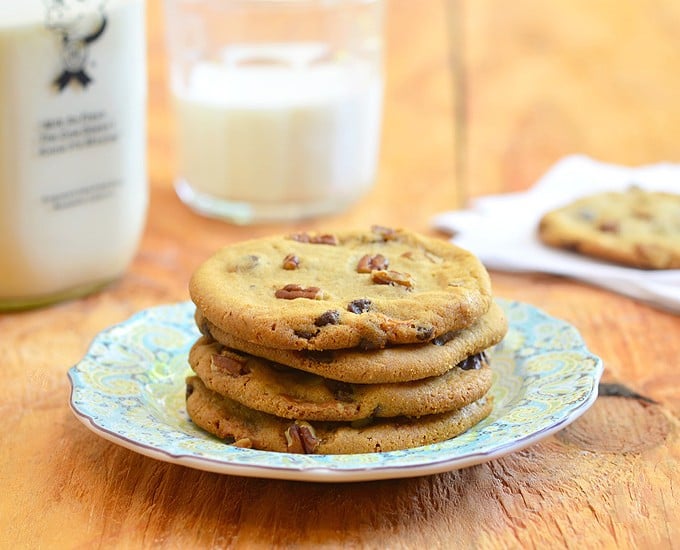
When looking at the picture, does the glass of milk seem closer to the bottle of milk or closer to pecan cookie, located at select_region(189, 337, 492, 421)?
the bottle of milk

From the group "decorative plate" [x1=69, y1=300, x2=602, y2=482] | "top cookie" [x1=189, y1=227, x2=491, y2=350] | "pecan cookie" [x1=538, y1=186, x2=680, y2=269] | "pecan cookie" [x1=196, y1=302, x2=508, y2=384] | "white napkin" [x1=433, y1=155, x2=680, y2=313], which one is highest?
"top cookie" [x1=189, y1=227, x2=491, y2=350]

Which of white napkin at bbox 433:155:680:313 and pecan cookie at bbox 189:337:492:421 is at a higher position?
pecan cookie at bbox 189:337:492:421

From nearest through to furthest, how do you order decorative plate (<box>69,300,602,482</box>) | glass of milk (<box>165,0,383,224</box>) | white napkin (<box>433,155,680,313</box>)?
decorative plate (<box>69,300,602,482</box>), white napkin (<box>433,155,680,313</box>), glass of milk (<box>165,0,383,224</box>)

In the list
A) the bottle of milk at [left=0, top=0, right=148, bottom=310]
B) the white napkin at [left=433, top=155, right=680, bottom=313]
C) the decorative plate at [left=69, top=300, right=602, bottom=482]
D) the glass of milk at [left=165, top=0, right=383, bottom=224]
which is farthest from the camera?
the glass of milk at [left=165, top=0, right=383, bottom=224]

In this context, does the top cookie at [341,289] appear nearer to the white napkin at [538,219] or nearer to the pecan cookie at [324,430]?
the pecan cookie at [324,430]

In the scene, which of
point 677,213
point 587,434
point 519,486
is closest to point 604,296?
point 677,213

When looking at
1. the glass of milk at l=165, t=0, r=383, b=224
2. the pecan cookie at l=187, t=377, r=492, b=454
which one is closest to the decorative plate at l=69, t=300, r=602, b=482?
the pecan cookie at l=187, t=377, r=492, b=454
